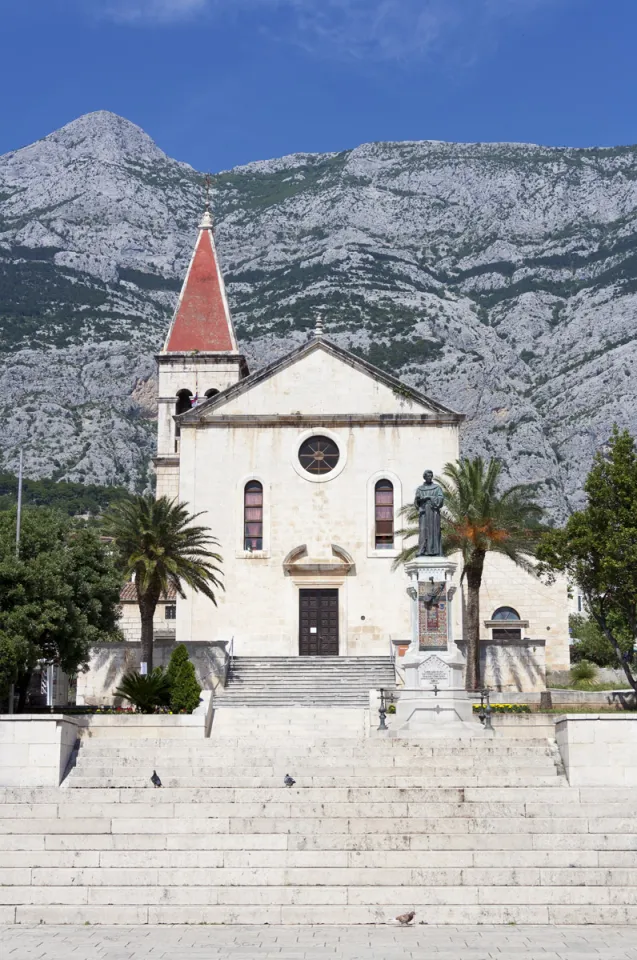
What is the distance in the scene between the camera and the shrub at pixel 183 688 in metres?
27.2

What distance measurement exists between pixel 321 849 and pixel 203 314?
33.7m

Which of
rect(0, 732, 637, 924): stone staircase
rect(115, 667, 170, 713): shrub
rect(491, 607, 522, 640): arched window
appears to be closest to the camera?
rect(0, 732, 637, 924): stone staircase

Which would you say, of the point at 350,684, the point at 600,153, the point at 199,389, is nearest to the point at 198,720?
the point at 350,684

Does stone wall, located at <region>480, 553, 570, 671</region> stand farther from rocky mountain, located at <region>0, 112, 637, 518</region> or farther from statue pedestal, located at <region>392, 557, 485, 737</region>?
rocky mountain, located at <region>0, 112, 637, 518</region>

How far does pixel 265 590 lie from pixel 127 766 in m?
17.0

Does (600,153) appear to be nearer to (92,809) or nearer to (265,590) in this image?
(265,590)

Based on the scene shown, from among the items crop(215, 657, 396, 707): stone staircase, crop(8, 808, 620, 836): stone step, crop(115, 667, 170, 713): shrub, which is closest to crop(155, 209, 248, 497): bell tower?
crop(215, 657, 396, 707): stone staircase

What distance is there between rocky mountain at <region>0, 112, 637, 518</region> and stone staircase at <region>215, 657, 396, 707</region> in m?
59.0

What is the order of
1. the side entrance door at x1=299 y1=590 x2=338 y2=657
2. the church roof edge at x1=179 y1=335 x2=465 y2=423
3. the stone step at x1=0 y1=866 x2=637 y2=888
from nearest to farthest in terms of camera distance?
the stone step at x1=0 y1=866 x2=637 y2=888 < the side entrance door at x1=299 y1=590 x2=338 y2=657 < the church roof edge at x1=179 y1=335 x2=465 y2=423

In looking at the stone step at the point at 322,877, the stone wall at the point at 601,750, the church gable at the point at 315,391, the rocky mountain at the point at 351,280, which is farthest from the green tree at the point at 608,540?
the rocky mountain at the point at 351,280

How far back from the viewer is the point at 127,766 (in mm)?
21219

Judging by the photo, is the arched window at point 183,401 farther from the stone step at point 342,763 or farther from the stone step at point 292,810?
the stone step at point 292,810

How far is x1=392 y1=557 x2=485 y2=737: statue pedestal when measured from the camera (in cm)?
2555

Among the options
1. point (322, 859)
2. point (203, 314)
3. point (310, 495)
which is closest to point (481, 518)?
point (310, 495)
